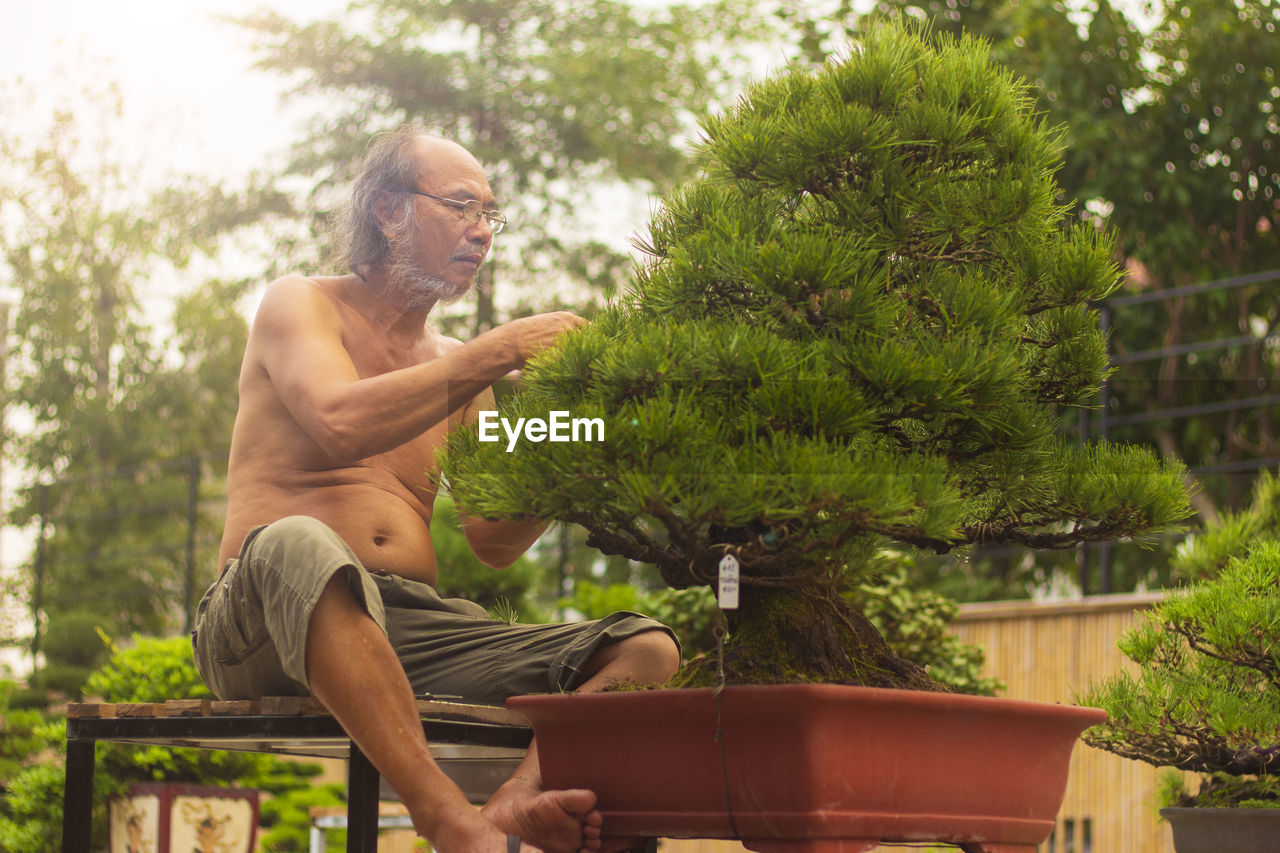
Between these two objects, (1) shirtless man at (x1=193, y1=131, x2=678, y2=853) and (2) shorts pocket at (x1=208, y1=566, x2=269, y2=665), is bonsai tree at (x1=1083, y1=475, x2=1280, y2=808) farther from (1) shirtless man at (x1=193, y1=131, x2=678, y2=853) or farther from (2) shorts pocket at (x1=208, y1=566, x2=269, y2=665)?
(2) shorts pocket at (x1=208, y1=566, x2=269, y2=665)

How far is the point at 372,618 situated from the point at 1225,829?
A: 139 centimetres

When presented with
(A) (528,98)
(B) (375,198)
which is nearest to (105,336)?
(A) (528,98)

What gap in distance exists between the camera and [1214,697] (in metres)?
1.88

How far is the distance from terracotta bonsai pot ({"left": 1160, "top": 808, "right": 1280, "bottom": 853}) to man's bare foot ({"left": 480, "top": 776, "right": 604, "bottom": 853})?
1098mm

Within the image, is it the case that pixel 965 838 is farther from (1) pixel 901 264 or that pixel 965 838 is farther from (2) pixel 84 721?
(2) pixel 84 721

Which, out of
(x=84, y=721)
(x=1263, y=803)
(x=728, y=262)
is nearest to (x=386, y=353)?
(x=84, y=721)

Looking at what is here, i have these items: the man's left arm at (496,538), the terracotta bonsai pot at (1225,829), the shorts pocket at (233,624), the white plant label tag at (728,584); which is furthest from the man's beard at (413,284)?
the terracotta bonsai pot at (1225,829)

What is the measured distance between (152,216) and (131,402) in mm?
Answer: 1811

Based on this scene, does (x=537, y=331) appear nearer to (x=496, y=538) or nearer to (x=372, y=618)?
(x=372, y=618)

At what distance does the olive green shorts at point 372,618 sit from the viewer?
5.29ft

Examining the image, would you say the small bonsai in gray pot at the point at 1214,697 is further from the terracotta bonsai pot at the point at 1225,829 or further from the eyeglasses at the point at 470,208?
the eyeglasses at the point at 470,208

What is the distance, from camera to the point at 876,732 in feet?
4.47

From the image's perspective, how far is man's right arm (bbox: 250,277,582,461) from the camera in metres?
1.66

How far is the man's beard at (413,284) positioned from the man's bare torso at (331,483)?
9 centimetres
